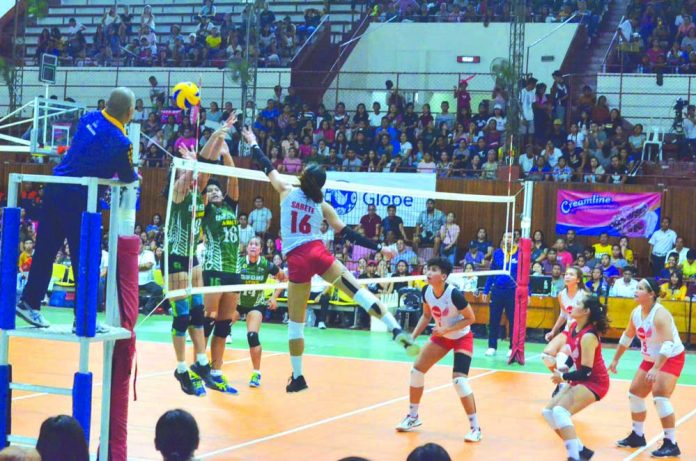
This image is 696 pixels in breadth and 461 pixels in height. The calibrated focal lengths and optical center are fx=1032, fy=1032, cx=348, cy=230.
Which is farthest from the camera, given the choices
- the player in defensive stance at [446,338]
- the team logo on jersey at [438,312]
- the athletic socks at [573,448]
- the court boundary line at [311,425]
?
the team logo on jersey at [438,312]

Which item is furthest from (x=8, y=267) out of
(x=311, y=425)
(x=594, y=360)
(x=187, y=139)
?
(x=187, y=139)

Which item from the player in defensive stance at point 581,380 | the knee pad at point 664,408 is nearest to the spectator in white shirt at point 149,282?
the player in defensive stance at point 581,380

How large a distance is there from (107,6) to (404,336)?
88.3 ft

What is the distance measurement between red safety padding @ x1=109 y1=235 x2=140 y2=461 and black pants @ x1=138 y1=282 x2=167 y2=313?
46.6ft

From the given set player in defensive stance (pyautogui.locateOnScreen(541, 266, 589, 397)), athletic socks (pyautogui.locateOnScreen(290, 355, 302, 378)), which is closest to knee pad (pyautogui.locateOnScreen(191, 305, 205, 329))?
athletic socks (pyautogui.locateOnScreen(290, 355, 302, 378))

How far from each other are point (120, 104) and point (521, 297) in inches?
394

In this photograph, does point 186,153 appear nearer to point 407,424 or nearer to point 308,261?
point 308,261

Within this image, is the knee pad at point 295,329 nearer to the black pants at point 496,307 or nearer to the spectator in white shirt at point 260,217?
the black pants at point 496,307

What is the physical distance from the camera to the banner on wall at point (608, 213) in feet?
68.1

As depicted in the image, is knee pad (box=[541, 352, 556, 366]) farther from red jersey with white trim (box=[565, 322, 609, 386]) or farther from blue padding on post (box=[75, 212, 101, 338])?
blue padding on post (box=[75, 212, 101, 338])

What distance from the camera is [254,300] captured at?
12891 mm

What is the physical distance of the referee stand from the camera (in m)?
6.28

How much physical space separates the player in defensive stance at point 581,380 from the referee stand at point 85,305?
384cm

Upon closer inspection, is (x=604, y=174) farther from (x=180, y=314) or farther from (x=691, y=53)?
(x=180, y=314)
